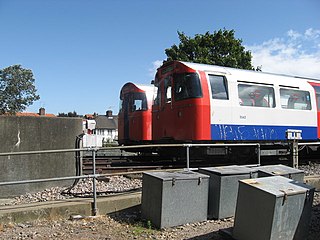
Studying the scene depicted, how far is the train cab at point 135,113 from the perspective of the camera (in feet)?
43.3

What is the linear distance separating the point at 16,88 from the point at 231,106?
68.1 m

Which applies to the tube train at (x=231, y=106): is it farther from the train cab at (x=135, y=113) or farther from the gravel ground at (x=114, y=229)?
the gravel ground at (x=114, y=229)

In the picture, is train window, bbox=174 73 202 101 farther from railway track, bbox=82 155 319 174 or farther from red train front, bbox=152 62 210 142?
railway track, bbox=82 155 319 174

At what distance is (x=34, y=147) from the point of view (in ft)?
23.0

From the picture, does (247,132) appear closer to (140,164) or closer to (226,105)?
(226,105)

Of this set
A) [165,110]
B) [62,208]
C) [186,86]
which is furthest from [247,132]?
[62,208]

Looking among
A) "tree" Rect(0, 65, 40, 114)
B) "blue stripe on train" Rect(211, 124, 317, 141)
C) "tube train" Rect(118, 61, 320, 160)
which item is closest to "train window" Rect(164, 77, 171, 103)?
"tube train" Rect(118, 61, 320, 160)

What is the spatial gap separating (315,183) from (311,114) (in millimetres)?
5262

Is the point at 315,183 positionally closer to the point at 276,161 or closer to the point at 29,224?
the point at 276,161

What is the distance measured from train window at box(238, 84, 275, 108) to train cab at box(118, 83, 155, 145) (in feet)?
13.7

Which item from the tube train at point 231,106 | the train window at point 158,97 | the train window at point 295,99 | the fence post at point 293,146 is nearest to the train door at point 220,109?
the tube train at point 231,106

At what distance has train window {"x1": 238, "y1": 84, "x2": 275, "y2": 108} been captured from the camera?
10359 millimetres

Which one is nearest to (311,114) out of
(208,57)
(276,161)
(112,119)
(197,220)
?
(276,161)

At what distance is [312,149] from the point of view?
12.4 meters
